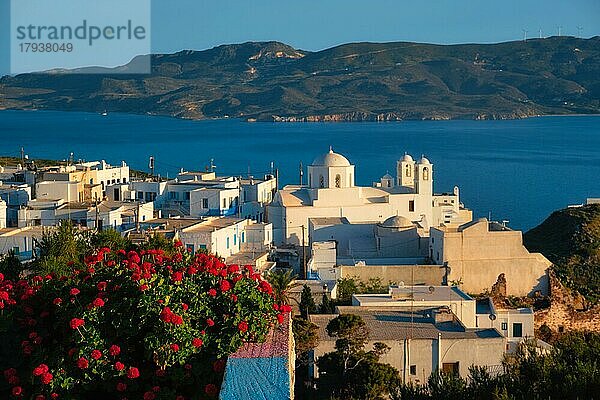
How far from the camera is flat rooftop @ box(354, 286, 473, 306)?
16.2m

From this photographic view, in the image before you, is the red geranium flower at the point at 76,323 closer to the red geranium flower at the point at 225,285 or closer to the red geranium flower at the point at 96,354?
the red geranium flower at the point at 96,354

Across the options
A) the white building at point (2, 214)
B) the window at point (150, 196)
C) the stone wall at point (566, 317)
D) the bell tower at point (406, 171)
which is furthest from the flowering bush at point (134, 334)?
the bell tower at point (406, 171)

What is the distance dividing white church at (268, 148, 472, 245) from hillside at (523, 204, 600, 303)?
3049mm

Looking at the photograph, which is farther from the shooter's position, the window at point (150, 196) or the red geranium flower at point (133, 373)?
the window at point (150, 196)

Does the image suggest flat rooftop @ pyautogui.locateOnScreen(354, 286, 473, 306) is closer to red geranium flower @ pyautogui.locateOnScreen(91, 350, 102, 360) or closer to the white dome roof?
the white dome roof

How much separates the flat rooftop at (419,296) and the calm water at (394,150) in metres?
28.9

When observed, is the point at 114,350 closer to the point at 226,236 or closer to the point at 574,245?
the point at 226,236

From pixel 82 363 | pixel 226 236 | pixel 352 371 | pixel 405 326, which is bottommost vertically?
pixel 405 326

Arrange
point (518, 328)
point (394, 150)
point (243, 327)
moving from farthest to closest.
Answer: point (394, 150)
point (518, 328)
point (243, 327)

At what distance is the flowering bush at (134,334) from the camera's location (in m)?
5.34

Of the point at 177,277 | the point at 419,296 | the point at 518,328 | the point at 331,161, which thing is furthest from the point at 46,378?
the point at 331,161

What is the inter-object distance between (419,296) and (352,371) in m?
7.59

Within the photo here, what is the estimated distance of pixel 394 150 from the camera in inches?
3816

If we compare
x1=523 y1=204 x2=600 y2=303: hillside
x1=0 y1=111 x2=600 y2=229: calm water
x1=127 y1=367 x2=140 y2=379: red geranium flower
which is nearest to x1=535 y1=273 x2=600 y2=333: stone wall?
x1=523 y1=204 x2=600 y2=303: hillside
